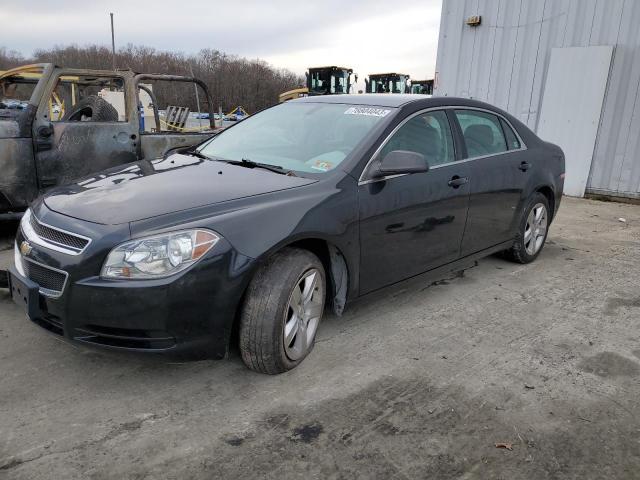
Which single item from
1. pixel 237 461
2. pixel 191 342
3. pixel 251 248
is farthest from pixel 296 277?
pixel 237 461

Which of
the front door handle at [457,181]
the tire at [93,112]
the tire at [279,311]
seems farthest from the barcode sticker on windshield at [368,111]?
the tire at [93,112]

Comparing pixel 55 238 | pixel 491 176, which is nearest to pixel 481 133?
pixel 491 176

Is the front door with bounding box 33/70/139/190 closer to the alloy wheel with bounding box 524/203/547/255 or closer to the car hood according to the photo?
the car hood

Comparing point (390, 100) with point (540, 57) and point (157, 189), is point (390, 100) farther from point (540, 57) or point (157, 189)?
point (540, 57)

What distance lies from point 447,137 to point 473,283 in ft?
4.51

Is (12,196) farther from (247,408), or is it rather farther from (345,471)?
(345,471)

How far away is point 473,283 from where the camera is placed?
4.59m

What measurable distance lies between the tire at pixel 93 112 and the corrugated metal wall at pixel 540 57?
24.2 feet

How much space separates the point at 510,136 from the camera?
470 cm

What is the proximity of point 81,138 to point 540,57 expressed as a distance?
804cm

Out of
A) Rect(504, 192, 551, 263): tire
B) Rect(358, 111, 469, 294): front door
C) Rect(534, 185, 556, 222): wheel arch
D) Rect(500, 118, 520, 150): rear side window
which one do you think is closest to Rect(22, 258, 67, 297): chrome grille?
Rect(358, 111, 469, 294): front door

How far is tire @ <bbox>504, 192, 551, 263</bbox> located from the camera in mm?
4883

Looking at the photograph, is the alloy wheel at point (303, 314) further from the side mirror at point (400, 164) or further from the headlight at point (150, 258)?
the side mirror at point (400, 164)

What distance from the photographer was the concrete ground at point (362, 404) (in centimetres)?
227
